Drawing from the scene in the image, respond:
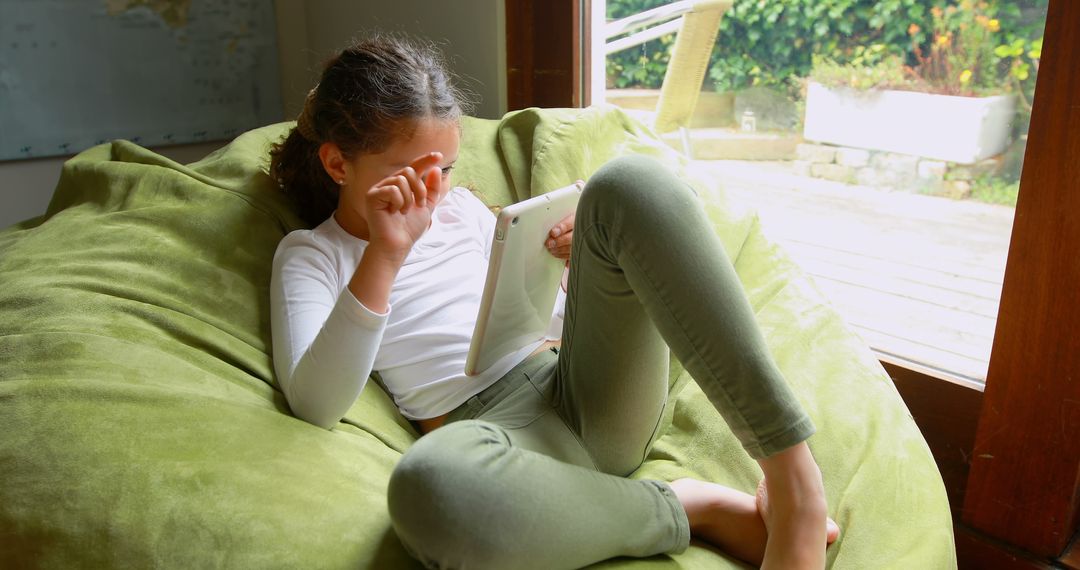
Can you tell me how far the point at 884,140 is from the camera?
162 centimetres

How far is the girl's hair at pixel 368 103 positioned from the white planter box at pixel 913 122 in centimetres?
79

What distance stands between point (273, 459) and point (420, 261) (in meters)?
0.42

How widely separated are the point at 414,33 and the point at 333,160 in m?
1.15

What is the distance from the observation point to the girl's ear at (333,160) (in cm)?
121

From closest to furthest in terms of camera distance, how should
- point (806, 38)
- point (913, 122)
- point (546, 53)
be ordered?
1. point (913, 122)
2. point (806, 38)
3. point (546, 53)

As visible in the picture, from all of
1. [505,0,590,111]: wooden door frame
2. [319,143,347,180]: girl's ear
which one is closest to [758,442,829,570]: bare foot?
[319,143,347,180]: girl's ear

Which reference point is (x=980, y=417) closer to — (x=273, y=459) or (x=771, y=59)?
(x=771, y=59)

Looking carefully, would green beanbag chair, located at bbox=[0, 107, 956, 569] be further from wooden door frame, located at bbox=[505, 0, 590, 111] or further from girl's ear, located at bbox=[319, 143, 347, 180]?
wooden door frame, located at bbox=[505, 0, 590, 111]

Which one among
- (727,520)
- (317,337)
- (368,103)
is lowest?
(727,520)

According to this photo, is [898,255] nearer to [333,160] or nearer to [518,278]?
[518,278]

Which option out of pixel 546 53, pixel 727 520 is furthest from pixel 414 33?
pixel 727 520

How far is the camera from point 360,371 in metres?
1.02

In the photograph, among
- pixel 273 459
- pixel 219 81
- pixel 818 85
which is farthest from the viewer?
pixel 219 81

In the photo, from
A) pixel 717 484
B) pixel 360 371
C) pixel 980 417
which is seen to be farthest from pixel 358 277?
pixel 980 417
